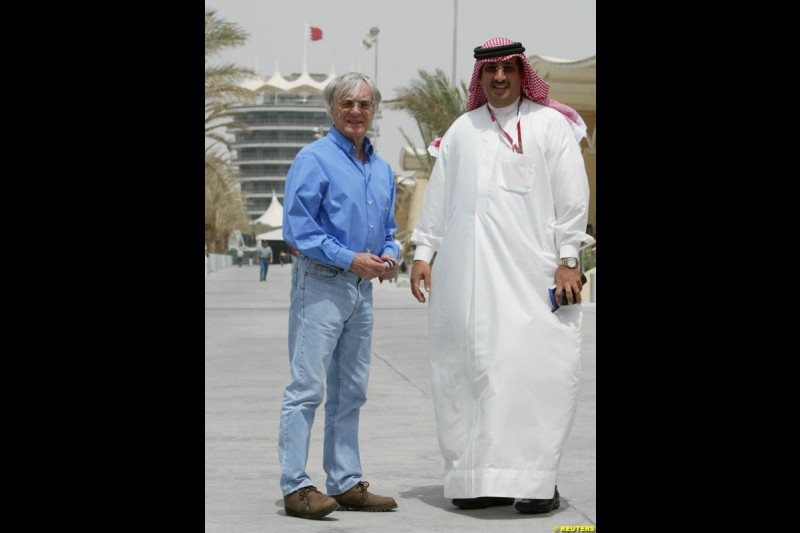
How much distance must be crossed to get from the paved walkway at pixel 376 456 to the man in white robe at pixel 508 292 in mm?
253

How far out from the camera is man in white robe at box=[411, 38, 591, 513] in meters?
5.34

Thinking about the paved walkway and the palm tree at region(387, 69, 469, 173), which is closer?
the paved walkway

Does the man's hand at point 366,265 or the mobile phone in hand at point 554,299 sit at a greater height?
the man's hand at point 366,265

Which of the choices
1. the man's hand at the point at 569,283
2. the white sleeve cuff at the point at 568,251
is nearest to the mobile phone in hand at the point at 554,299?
the man's hand at the point at 569,283

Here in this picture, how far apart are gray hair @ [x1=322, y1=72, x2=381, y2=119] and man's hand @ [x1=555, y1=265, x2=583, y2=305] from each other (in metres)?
1.08

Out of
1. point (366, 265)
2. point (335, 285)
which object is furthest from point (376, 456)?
point (366, 265)

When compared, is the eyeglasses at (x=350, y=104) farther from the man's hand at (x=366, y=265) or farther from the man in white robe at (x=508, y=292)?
the man's hand at (x=366, y=265)

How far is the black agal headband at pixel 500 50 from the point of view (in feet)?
17.8

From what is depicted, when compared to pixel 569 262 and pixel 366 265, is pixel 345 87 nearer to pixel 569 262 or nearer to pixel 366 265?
pixel 366 265

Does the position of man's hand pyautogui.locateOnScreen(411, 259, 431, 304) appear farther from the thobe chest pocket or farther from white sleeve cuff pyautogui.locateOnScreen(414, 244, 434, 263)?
the thobe chest pocket

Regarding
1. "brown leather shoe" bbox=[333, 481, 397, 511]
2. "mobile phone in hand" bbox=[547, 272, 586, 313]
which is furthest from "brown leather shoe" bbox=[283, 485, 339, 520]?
"mobile phone in hand" bbox=[547, 272, 586, 313]

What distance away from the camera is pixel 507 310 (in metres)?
5.42
